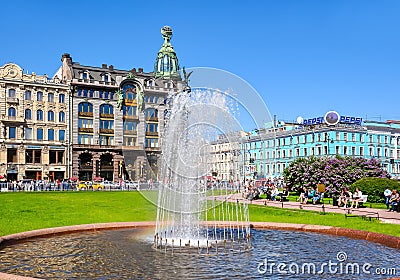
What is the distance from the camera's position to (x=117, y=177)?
264ft

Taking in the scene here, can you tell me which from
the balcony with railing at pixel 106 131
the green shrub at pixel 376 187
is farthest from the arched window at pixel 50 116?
the green shrub at pixel 376 187

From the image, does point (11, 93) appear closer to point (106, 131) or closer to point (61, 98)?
point (61, 98)

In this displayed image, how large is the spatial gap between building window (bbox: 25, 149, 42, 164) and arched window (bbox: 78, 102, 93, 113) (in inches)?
402

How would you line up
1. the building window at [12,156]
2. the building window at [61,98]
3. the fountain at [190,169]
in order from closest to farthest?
the fountain at [190,169], the building window at [12,156], the building window at [61,98]

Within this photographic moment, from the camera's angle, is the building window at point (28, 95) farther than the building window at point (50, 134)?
No

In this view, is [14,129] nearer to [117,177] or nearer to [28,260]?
[117,177]

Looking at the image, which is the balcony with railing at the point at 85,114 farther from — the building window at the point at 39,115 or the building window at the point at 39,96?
the building window at the point at 39,96

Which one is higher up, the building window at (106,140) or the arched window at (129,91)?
the arched window at (129,91)

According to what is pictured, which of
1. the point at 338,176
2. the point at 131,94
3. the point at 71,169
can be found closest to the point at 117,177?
the point at 71,169

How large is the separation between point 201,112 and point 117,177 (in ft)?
211

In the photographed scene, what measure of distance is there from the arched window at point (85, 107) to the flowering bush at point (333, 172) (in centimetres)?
4533

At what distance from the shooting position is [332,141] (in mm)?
88375

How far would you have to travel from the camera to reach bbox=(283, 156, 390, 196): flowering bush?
41.3m

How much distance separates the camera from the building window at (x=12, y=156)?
72188mm
